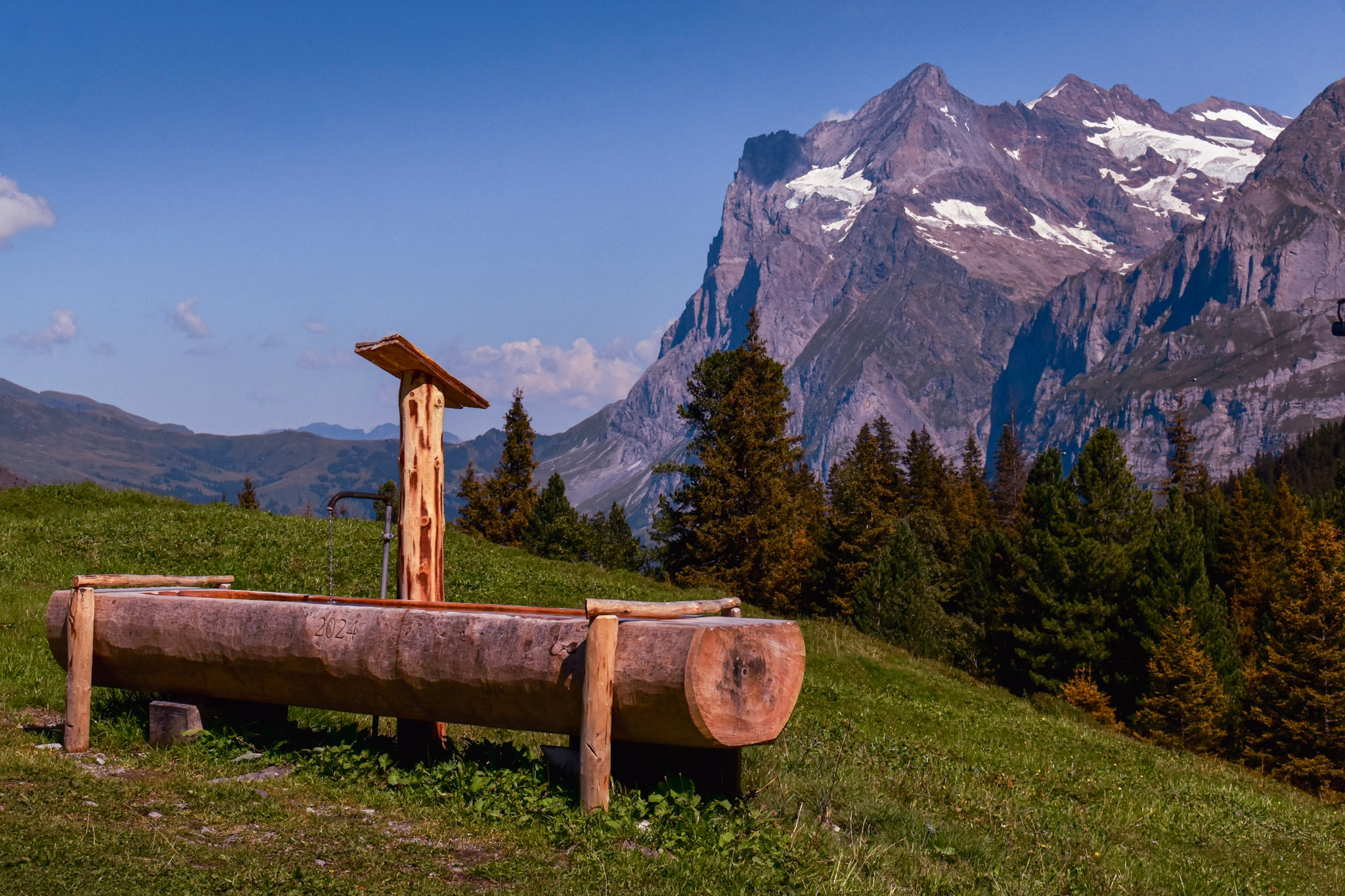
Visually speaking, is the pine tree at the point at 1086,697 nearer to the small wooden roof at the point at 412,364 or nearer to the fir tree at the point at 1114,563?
the fir tree at the point at 1114,563

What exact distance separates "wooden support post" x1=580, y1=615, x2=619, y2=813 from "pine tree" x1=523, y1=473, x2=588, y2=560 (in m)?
48.9

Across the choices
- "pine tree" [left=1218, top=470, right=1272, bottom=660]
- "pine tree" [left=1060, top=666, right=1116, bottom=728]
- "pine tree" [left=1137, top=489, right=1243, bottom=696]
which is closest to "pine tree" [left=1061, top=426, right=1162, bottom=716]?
"pine tree" [left=1137, top=489, right=1243, bottom=696]

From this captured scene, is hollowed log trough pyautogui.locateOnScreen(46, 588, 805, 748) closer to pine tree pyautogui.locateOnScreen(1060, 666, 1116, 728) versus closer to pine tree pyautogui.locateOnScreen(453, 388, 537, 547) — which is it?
pine tree pyautogui.locateOnScreen(1060, 666, 1116, 728)

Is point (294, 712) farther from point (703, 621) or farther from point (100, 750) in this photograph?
point (703, 621)

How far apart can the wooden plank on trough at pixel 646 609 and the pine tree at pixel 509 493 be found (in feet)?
169

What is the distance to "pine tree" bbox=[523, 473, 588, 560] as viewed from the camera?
57.9 metres

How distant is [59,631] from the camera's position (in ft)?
29.3

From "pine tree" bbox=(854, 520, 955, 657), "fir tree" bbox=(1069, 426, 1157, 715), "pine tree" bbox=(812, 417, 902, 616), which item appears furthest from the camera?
"pine tree" bbox=(812, 417, 902, 616)

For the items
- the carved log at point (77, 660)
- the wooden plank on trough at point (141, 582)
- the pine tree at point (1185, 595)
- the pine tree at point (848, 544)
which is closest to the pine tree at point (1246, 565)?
the pine tree at point (1185, 595)

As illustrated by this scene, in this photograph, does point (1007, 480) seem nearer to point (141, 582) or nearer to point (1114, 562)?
point (1114, 562)

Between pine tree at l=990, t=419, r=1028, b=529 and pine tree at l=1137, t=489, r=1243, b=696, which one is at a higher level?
pine tree at l=990, t=419, r=1028, b=529

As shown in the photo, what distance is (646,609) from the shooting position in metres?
7.15

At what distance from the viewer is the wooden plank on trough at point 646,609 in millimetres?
6777

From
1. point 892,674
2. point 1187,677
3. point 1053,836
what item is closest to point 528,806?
point 1053,836
